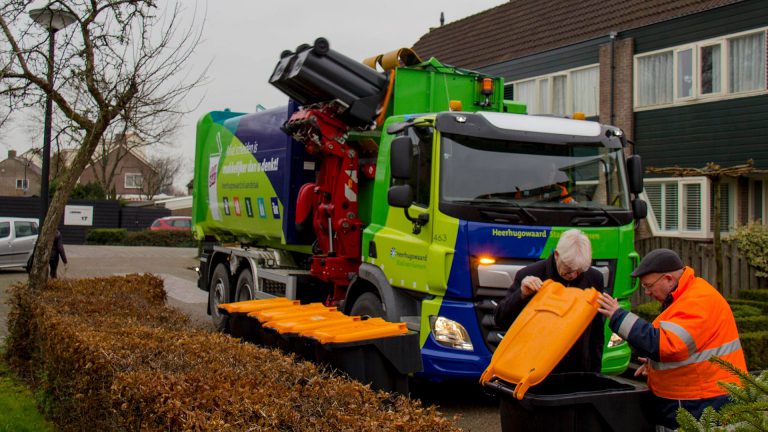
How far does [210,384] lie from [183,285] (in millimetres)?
15595

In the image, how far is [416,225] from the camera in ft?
22.5

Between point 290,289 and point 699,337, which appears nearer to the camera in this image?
point 699,337

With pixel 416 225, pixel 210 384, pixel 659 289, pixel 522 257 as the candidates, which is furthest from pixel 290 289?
pixel 659 289

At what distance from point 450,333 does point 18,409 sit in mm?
3687

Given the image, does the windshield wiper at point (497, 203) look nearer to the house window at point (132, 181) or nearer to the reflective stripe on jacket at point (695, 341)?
the reflective stripe on jacket at point (695, 341)

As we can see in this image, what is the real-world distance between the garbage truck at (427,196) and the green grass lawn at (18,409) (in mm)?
2945

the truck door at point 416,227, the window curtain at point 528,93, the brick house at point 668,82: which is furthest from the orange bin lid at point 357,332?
the window curtain at point 528,93

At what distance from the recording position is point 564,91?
19781 millimetres

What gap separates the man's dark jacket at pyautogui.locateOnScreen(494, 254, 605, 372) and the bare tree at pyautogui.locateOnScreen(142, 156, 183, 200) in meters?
62.4

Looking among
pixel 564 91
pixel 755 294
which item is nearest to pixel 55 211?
pixel 755 294

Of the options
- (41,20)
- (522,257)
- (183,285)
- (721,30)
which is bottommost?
(183,285)

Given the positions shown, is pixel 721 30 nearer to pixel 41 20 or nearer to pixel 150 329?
pixel 41 20

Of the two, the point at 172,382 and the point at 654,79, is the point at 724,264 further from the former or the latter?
the point at 172,382

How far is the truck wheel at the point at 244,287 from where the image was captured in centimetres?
1040
